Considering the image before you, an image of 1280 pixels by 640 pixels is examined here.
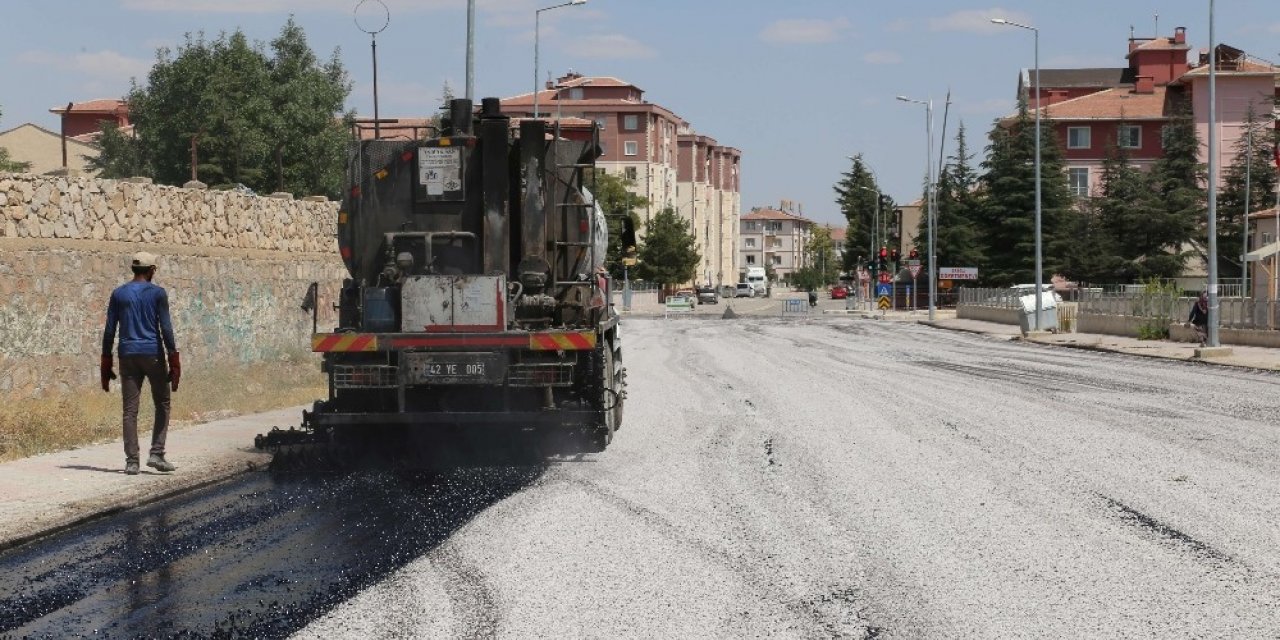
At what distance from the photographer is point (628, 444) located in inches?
611

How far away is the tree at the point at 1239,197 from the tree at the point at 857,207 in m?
46.4

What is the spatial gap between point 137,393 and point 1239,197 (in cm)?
7789

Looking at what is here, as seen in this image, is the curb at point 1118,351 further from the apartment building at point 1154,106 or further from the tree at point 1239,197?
the apartment building at point 1154,106

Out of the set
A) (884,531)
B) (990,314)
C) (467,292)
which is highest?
(467,292)

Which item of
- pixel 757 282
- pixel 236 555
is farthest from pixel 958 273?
pixel 757 282

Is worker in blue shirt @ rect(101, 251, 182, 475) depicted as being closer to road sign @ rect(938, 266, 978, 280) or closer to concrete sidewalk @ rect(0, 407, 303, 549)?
concrete sidewalk @ rect(0, 407, 303, 549)

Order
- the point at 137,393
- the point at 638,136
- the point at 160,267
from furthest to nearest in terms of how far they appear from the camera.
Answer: the point at 638,136, the point at 160,267, the point at 137,393

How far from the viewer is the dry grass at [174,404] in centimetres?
1509

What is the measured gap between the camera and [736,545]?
9.47 m

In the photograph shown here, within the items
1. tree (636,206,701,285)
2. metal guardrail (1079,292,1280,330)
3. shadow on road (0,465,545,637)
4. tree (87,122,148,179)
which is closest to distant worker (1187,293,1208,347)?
metal guardrail (1079,292,1280,330)

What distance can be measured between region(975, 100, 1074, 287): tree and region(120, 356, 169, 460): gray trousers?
73.6m

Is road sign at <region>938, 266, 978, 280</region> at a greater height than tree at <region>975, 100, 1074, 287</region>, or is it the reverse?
tree at <region>975, 100, 1074, 287</region>

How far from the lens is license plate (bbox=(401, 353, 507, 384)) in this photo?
13195 mm

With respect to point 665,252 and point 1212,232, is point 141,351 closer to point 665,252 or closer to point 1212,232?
point 1212,232
